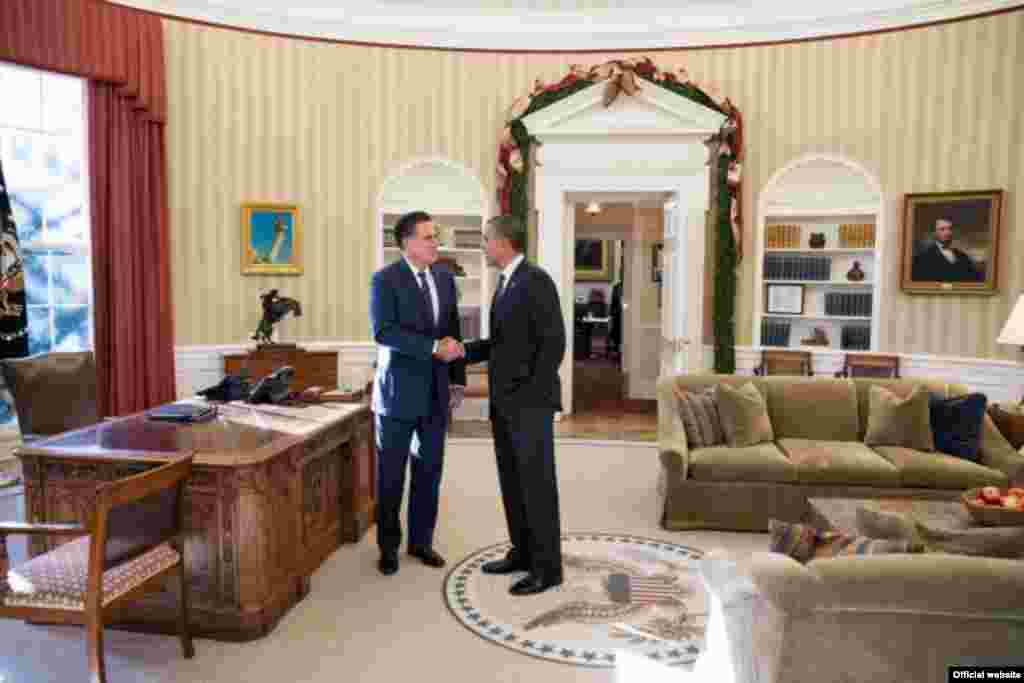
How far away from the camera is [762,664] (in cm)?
205

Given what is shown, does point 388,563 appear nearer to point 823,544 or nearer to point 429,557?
point 429,557

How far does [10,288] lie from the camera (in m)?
5.72

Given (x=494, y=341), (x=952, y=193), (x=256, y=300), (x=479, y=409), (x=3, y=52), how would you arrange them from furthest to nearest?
1. (x=479, y=409)
2. (x=256, y=300)
3. (x=952, y=193)
4. (x=3, y=52)
5. (x=494, y=341)

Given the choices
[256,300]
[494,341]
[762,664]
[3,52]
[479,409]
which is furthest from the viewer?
[479,409]

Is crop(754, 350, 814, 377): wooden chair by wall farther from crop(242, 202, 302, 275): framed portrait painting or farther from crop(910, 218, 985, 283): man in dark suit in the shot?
crop(242, 202, 302, 275): framed portrait painting

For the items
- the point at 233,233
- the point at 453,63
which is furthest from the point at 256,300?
the point at 453,63

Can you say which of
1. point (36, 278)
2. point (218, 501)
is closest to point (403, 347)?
point (218, 501)

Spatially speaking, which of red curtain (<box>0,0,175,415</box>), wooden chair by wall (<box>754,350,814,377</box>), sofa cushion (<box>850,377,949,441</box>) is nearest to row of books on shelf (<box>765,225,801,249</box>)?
wooden chair by wall (<box>754,350,814,377</box>)

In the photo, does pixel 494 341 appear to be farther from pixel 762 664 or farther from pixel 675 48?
pixel 675 48

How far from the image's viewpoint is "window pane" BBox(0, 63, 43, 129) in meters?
5.86

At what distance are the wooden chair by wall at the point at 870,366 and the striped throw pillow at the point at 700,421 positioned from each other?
287cm

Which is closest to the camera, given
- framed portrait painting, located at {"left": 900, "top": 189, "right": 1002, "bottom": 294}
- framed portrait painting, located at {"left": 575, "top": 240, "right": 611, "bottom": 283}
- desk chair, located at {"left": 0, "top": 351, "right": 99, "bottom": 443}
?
desk chair, located at {"left": 0, "top": 351, "right": 99, "bottom": 443}

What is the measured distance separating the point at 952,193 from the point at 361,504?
236 inches

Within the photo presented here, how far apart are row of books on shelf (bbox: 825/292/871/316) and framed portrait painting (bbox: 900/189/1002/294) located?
405 millimetres
